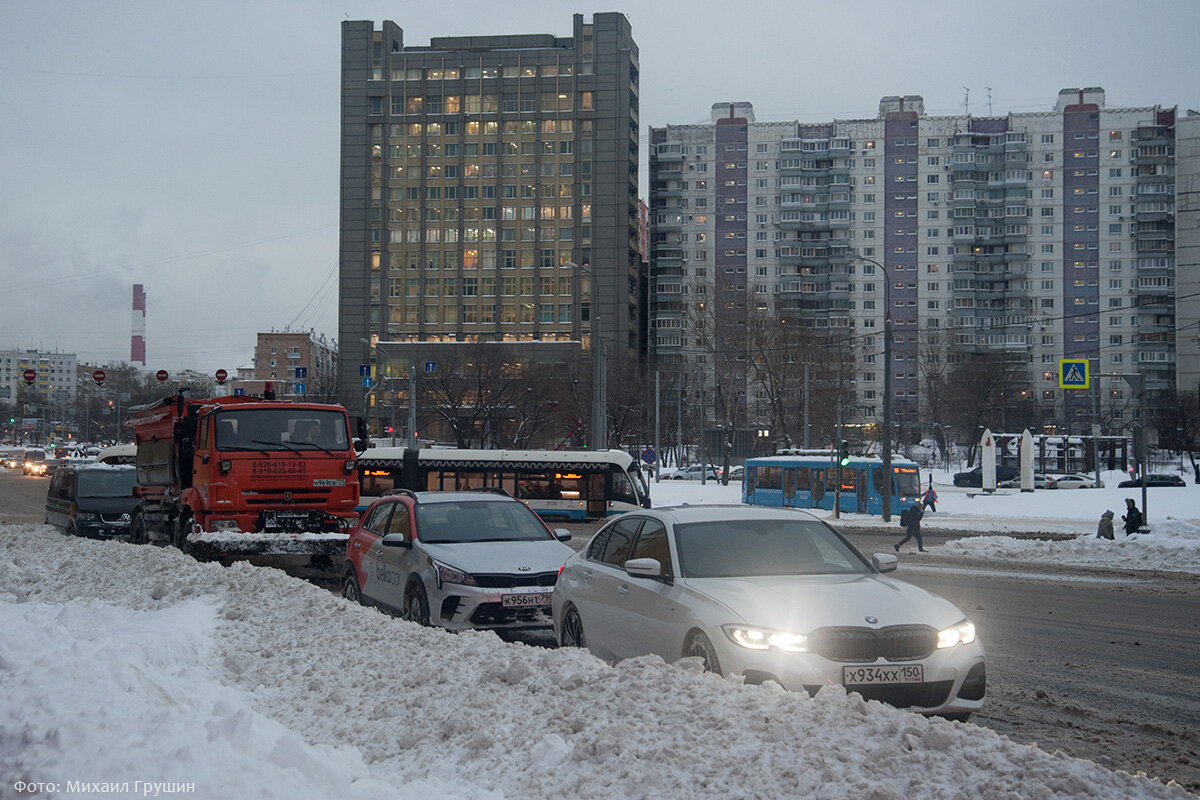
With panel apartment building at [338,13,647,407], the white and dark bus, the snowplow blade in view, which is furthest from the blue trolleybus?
panel apartment building at [338,13,647,407]

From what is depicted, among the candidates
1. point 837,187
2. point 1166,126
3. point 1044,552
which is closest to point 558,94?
point 837,187

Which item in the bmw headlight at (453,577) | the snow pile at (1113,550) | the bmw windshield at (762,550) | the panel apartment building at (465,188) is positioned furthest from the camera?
the panel apartment building at (465,188)

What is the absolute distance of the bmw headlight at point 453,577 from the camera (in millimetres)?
9320

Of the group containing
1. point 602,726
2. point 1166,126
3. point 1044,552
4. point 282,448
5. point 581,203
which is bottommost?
point 1044,552

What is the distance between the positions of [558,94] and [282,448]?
98.8 metres

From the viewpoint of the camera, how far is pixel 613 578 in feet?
25.1

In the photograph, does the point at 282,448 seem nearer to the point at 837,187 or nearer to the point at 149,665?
the point at 149,665

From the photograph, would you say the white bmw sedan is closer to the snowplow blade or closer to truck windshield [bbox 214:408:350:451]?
the snowplow blade

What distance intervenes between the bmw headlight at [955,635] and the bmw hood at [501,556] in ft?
14.0

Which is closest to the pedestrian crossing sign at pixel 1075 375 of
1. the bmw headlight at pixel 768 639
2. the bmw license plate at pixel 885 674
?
the bmw license plate at pixel 885 674

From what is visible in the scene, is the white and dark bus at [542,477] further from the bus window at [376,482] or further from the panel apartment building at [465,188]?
the panel apartment building at [465,188]

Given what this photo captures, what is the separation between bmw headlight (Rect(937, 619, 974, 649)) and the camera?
6234 millimetres

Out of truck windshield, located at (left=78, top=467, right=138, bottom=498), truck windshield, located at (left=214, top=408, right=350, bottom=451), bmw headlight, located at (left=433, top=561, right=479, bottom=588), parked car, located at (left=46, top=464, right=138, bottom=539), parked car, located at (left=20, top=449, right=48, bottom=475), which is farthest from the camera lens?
parked car, located at (left=20, top=449, right=48, bottom=475)

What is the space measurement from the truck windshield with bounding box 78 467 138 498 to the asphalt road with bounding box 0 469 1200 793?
16.8 meters
